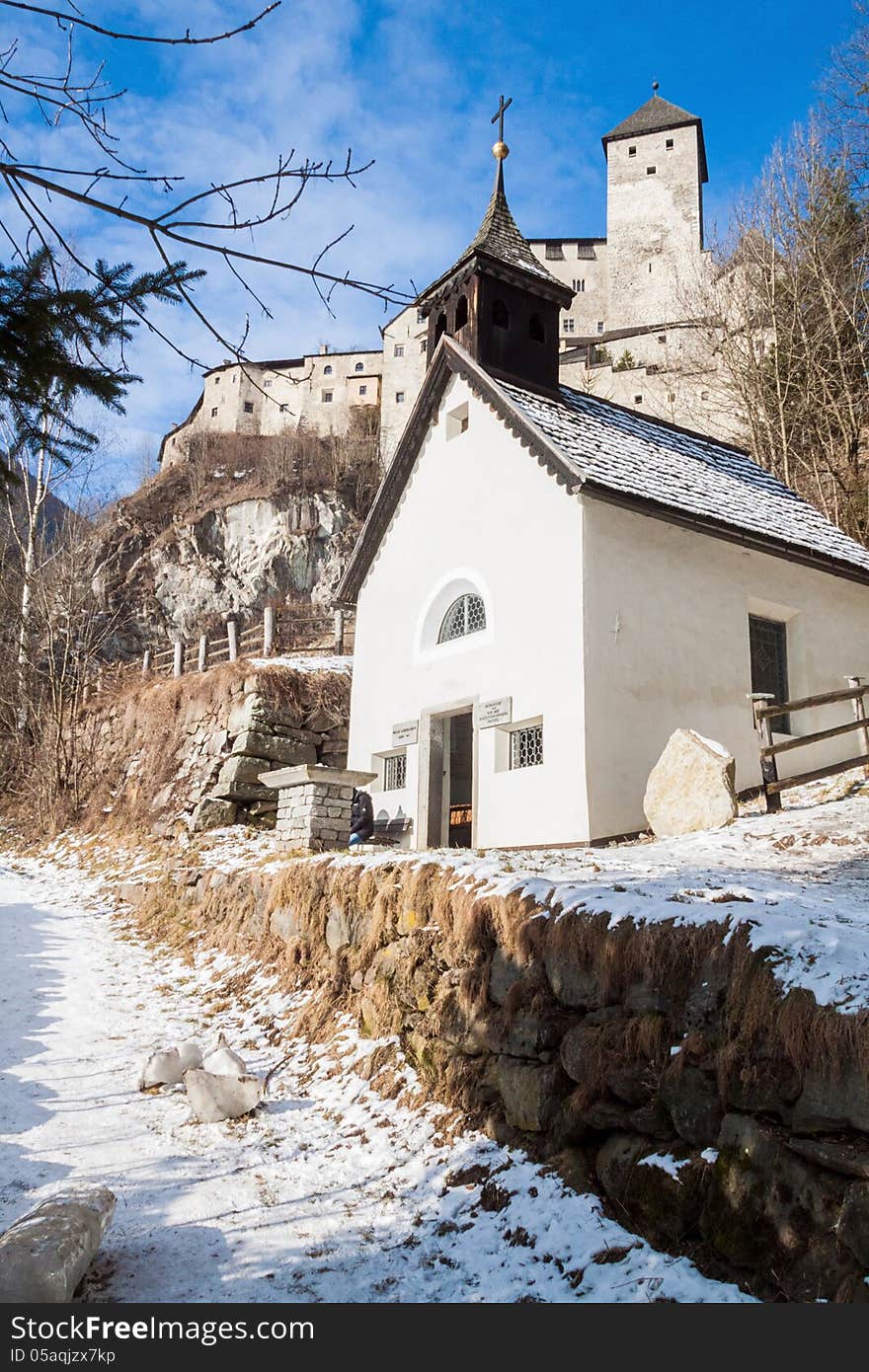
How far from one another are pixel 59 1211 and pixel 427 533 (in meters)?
11.2

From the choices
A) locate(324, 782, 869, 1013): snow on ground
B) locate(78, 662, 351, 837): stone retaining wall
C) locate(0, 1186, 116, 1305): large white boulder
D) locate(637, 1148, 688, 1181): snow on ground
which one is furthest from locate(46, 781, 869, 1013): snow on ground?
locate(78, 662, 351, 837): stone retaining wall

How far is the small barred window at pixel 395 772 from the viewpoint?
13.8 metres

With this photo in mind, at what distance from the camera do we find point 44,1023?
26.5ft

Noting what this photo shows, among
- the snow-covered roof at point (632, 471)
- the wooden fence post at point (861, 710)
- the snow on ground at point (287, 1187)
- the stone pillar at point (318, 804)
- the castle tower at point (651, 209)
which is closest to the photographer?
the snow on ground at point (287, 1187)

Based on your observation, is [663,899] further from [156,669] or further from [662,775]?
[156,669]

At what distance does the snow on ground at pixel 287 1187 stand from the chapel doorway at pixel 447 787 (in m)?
5.06

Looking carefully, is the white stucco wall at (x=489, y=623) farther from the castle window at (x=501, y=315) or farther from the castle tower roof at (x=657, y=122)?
the castle tower roof at (x=657, y=122)

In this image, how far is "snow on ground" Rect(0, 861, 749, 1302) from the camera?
13.7 ft

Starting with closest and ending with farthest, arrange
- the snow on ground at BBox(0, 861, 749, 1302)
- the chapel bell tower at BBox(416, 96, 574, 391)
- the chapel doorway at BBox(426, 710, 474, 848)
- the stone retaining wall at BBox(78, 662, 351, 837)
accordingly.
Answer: the snow on ground at BBox(0, 861, 749, 1302)
the chapel doorway at BBox(426, 710, 474, 848)
the chapel bell tower at BBox(416, 96, 574, 391)
the stone retaining wall at BBox(78, 662, 351, 837)

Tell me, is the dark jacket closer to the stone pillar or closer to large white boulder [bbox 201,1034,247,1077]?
the stone pillar

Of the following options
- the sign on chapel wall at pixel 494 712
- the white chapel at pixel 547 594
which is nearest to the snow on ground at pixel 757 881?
the white chapel at pixel 547 594

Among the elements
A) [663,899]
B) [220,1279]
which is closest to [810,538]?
[663,899]

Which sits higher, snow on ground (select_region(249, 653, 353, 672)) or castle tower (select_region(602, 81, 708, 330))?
castle tower (select_region(602, 81, 708, 330))

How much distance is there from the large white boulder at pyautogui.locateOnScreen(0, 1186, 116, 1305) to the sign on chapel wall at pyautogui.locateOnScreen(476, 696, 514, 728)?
8.02 metres
